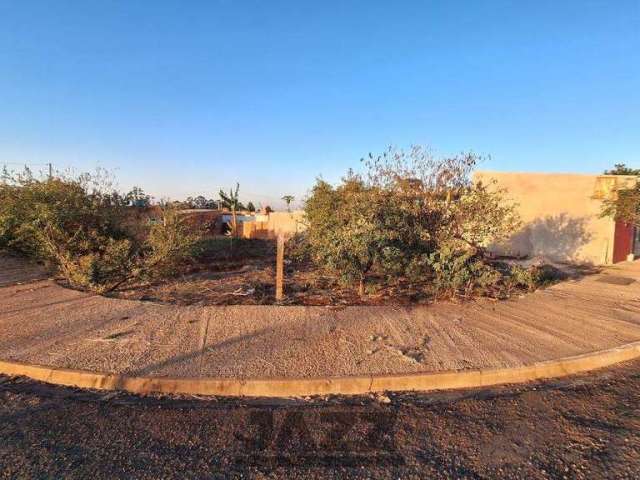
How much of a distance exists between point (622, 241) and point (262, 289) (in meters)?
14.8

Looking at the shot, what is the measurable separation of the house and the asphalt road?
1134 centimetres

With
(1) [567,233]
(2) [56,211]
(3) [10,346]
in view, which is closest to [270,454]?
(3) [10,346]

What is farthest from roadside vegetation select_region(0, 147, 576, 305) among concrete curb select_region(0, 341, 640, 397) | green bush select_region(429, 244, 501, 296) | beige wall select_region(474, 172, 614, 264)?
beige wall select_region(474, 172, 614, 264)

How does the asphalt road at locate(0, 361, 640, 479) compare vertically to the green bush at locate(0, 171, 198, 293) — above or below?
below

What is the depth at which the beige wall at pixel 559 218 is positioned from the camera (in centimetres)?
1379

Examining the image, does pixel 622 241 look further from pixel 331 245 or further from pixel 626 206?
pixel 331 245

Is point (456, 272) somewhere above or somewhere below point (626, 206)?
below

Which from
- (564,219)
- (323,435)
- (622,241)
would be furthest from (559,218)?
(323,435)

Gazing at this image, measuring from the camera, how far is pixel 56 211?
7.60 meters

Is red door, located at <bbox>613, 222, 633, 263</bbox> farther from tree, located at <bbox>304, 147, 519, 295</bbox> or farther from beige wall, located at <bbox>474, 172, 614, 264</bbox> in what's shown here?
tree, located at <bbox>304, 147, 519, 295</bbox>

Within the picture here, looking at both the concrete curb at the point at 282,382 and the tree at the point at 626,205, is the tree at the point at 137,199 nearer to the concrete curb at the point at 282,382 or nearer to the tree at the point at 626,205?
the concrete curb at the point at 282,382

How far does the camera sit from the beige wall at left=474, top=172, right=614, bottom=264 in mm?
13789

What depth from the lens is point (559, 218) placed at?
552 inches

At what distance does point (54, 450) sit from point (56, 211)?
6290 mm
